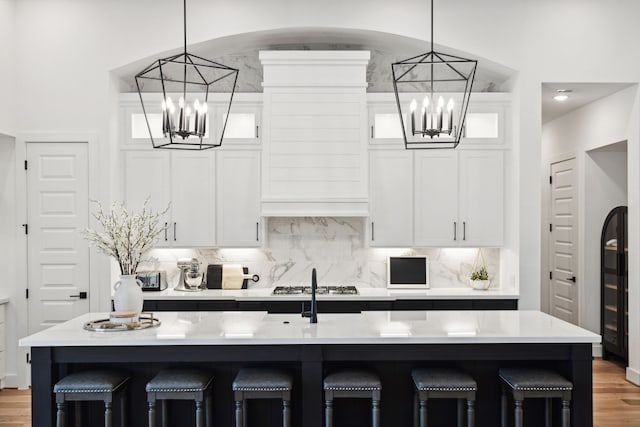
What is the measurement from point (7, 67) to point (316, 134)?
2.93 meters

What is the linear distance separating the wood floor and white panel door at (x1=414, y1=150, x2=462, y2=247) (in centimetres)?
189

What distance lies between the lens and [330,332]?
10.8ft

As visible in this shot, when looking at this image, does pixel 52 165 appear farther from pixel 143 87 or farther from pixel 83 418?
pixel 83 418

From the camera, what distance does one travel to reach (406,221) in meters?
5.39

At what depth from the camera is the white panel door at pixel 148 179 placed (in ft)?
17.6

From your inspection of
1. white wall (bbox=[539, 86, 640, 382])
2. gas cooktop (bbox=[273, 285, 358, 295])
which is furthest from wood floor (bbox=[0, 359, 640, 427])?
gas cooktop (bbox=[273, 285, 358, 295])

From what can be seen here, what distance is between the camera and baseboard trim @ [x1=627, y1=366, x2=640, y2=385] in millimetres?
5215

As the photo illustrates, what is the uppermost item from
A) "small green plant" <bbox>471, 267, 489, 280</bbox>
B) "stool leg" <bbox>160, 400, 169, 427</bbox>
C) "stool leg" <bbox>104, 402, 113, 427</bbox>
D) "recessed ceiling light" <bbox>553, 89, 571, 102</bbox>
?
"recessed ceiling light" <bbox>553, 89, 571, 102</bbox>

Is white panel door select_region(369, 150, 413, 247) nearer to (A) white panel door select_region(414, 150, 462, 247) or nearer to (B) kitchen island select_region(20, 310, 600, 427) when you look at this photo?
(A) white panel door select_region(414, 150, 462, 247)

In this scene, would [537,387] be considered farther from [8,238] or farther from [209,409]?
[8,238]

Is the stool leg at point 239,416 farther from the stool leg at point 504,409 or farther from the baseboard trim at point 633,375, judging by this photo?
the baseboard trim at point 633,375

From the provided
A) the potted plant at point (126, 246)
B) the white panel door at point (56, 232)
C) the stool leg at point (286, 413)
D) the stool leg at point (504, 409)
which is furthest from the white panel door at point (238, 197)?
the stool leg at point (504, 409)

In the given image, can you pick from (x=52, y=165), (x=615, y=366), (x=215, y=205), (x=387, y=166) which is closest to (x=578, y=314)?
(x=615, y=366)

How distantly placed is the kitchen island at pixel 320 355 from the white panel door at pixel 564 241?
3366 mm
